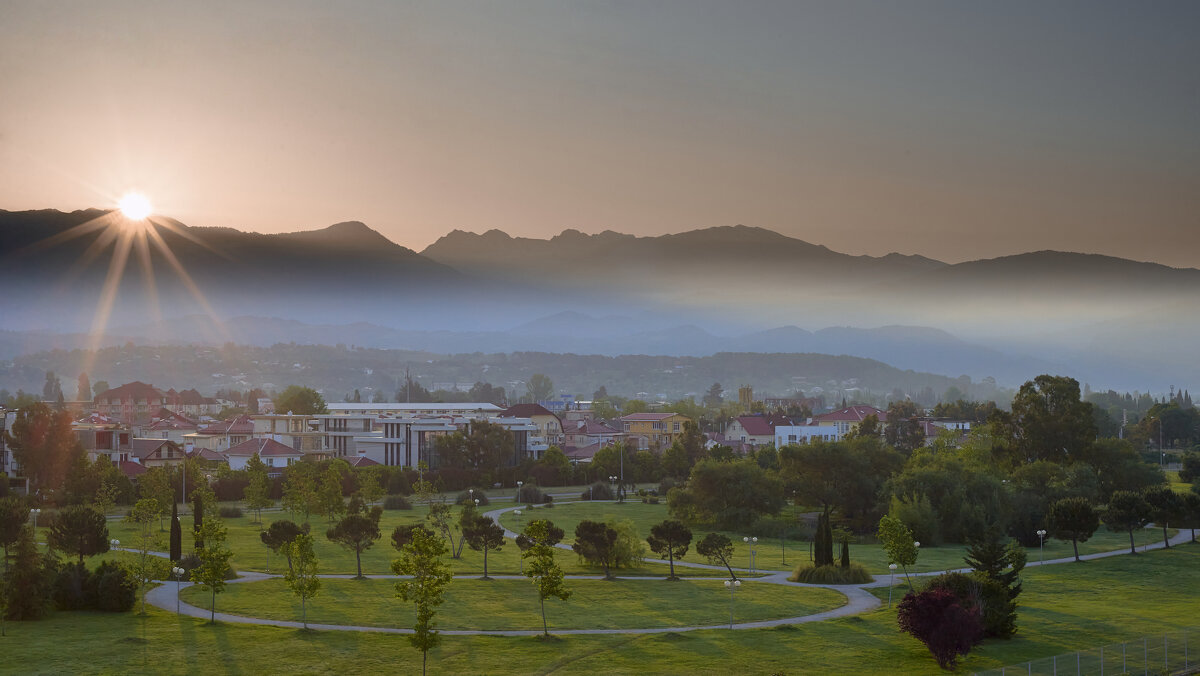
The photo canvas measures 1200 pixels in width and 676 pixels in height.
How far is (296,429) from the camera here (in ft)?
351

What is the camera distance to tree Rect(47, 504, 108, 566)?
1636 inches

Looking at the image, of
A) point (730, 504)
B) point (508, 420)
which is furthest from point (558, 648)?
point (508, 420)

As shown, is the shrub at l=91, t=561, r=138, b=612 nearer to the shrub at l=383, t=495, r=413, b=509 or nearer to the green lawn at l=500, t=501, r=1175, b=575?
the green lawn at l=500, t=501, r=1175, b=575

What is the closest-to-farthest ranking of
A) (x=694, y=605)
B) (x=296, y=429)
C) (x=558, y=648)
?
1. (x=558, y=648)
2. (x=694, y=605)
3. (x=296, y=429)

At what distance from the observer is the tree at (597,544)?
4622 cm

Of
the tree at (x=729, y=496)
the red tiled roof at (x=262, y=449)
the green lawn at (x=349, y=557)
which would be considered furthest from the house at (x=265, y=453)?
the tree at (x=729, y=496)

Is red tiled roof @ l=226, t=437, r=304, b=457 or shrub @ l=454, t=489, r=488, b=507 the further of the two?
red tiled roof @ l=226, t=437, r=304, b=457

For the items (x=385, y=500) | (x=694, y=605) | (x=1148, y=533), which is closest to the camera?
(x=694, y=605)

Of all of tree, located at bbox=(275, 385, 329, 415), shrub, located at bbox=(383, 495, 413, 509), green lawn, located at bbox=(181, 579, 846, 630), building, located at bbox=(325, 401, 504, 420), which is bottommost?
shrub, located at bbox=(383, 495, 413, 509)

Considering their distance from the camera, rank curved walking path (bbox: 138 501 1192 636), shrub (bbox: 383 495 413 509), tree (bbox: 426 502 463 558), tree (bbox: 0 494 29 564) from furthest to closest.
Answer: shrub (bbox: 383 495 413 509)
tree (bbox: 426 502 463 558)
tree (bbox: 0 494 29 564)
curved walking path (bbox: 138 501 1192 636)

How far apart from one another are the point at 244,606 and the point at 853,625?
21624 mm

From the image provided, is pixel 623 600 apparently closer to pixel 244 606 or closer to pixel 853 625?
pixel 853 625

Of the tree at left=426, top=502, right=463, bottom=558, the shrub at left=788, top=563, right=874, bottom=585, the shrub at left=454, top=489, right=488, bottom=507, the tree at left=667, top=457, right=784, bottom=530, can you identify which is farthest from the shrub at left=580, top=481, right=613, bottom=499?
the shrub at left=788, top=563, right=874, bottom=585

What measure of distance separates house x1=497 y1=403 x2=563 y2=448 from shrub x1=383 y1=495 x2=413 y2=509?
48578mm
